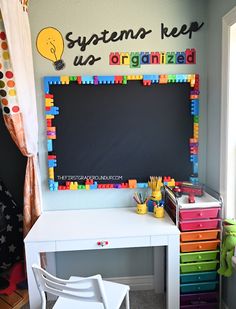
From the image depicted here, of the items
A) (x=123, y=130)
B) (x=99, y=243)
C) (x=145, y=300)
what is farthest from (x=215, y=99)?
(x=145, y=300)

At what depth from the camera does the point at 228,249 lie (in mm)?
1862

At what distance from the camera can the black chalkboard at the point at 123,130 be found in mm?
2176

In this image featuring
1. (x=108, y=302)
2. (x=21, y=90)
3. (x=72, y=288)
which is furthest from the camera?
(x=21, y=90)

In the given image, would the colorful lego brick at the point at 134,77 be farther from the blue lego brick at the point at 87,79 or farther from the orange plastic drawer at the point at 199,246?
the orange plastic drawer at the point at 199,246

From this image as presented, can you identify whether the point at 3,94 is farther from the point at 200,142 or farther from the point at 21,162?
the point at 200,142

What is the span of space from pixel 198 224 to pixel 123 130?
0.92 meters

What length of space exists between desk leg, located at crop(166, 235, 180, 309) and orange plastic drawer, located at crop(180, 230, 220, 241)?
102 mm

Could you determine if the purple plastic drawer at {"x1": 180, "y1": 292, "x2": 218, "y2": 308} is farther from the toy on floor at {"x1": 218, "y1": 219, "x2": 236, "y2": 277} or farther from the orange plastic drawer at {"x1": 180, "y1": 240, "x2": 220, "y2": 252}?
the orange plastic drawer at {"x1": 180, "y1": 240, "x2": 220, "y2": 252}

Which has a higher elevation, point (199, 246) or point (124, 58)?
point (124, 58)

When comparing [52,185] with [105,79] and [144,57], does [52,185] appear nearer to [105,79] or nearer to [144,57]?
[105,79]

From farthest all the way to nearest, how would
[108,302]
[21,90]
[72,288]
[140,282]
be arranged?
[140,282]
[21,90]
[108,302]
[72,288]

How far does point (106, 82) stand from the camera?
2154mm

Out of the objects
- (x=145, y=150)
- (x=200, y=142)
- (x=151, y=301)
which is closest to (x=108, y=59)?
(x=145, y=150)

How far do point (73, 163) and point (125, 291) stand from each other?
1040mm
